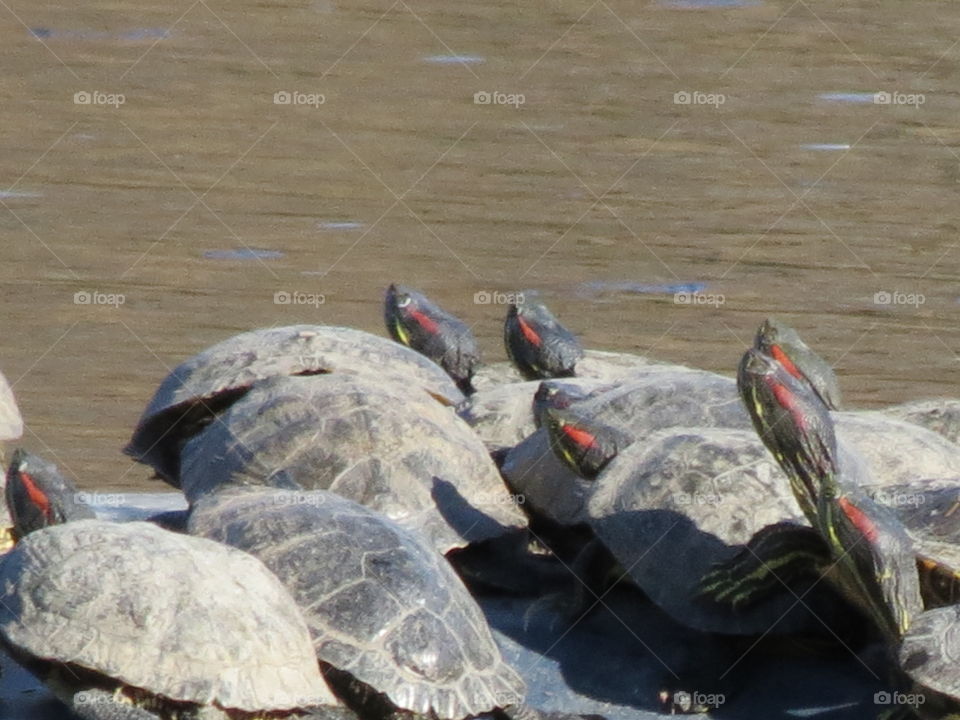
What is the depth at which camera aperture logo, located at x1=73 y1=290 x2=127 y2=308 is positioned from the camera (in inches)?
337

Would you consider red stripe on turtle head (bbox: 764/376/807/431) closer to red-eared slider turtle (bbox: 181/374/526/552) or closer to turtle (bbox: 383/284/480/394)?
red-eared slider turtle (bbox: 181/374/526/552)

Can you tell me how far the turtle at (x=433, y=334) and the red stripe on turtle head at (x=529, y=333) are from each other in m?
0.23

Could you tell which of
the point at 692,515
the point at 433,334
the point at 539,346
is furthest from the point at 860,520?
the point at 433,334

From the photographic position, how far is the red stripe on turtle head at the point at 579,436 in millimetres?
4973

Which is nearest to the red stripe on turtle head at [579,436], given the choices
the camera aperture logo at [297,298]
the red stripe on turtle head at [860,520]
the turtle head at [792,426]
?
the turtle head at [792,426]

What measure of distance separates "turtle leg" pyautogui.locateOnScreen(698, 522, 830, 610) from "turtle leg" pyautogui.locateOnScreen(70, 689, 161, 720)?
137cm

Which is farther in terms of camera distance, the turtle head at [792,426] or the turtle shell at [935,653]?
the turtle head at [792,426]

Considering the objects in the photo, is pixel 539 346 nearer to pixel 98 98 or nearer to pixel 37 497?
pixel 37 497

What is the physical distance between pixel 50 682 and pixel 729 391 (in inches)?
88.1

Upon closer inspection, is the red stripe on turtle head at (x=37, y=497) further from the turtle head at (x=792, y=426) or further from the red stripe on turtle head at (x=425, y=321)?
the red stripe on turtle head at (x=425, y=321)

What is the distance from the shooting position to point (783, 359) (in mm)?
5719

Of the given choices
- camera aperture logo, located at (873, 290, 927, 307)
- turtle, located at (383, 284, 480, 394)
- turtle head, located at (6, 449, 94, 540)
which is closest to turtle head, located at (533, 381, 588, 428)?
turtle, located at (383, 284, 480, 394)

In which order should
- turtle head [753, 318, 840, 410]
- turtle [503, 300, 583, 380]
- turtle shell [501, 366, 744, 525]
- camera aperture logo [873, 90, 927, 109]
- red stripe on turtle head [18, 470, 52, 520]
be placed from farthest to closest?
camera aperture logo [873, 90, 927, 109]
turtle [503, 300, 583, 380]
turtle head [753, 318, 840, 410]
turtle shell [501, 366, 744, 525]
red stripe on turtle head [18, 470, 52, 520]

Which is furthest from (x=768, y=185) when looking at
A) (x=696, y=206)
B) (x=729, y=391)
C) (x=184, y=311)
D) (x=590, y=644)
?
(x=590, y=644)
